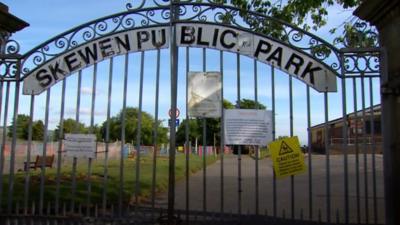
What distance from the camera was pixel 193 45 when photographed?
7.09m

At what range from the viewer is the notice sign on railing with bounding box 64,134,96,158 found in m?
7.11

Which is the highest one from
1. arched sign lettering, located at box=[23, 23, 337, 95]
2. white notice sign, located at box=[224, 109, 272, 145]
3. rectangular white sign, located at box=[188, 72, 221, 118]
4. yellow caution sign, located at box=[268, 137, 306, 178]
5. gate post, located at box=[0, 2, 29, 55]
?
gate post, located at box=[0, 2, 29, 55]

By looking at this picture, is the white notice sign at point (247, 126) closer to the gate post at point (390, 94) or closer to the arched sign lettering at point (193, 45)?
the arched sign lettering at point (193, 45)

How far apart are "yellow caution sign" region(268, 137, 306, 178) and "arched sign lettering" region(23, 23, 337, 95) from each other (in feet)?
2.74

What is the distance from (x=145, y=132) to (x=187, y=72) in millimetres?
39519

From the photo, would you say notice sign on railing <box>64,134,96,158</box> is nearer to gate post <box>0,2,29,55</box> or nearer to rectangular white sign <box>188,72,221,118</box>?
rectangular white sign <box>188,72,221,118</box>

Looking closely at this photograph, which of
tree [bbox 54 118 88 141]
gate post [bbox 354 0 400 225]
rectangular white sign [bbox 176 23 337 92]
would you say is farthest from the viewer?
tree [bbox 54 118 88 141]

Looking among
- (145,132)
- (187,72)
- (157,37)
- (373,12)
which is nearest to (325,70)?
(373,12)

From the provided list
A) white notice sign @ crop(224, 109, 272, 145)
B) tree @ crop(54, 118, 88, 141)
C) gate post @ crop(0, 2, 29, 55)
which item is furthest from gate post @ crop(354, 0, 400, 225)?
gate post @ crop(0, 2, 29, 55)

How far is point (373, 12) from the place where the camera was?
6.54 m

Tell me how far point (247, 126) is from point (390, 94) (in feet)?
6.02

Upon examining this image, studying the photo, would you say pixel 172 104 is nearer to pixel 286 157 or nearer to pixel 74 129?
pixel 286 157

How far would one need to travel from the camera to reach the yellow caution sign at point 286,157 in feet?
22.2

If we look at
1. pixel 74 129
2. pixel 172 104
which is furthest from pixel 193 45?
pixel 74 129
